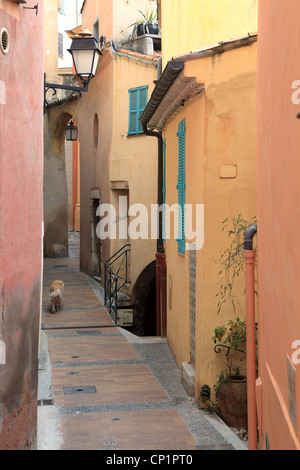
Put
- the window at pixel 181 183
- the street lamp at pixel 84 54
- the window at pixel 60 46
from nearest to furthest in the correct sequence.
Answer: the street lamp at pixel 84 54 < the window at pixel 181 183 < the window at pixel 60 46

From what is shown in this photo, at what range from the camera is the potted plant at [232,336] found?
349 inches

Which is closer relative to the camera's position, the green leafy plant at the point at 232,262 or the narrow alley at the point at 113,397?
the narrow alley at the point at 113,397

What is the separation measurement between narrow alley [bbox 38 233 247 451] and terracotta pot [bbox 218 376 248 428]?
0.67ft

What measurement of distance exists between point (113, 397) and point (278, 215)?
5703 mm

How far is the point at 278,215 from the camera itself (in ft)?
16.1

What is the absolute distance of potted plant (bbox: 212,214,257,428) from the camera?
8875mm

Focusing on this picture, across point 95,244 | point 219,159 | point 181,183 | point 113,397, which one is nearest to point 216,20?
point 181,183

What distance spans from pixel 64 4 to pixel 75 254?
19662mm

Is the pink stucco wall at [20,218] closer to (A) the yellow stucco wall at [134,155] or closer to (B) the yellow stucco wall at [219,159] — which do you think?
(B) the yellow stucco wall at [219,159]

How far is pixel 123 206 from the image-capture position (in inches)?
752

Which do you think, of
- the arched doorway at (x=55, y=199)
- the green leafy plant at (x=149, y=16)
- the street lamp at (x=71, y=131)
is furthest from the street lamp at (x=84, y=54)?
the arched doorway at (x=55, y=199)

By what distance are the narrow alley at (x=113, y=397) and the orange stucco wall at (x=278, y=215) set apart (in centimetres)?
213

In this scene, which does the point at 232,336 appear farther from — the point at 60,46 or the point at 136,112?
the point at 60,46
